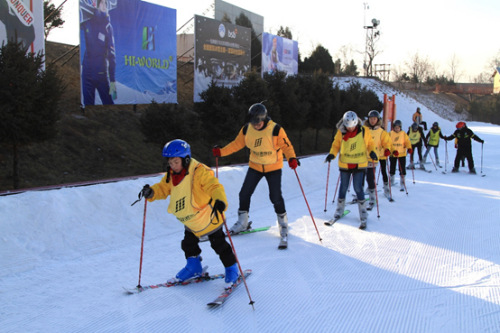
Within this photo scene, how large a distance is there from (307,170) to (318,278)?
7401 mm

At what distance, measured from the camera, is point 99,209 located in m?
6.12

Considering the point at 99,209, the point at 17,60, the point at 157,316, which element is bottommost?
the point at 157,316

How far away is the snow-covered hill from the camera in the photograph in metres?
3.41

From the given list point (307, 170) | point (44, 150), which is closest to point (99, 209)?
point (307, 170)

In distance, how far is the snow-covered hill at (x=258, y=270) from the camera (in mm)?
3408

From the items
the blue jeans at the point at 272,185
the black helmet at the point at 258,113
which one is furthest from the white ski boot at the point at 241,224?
the black helmet at the point at 258,113

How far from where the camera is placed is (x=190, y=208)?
3.70m

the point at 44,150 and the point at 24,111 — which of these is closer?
the point at 24,111

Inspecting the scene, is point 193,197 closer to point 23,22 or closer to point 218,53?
point 23,22

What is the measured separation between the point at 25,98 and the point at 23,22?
3.49 metres

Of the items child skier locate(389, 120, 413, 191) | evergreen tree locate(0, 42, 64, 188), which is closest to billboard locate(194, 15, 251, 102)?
evergreen tree locate(0, 42, 64, 188)

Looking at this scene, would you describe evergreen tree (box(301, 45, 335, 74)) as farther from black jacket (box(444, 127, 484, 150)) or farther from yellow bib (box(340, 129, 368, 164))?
yellow bib (box(340, 129, 368, 164))

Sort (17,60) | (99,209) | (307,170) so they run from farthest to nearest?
(307,170) < (17,60) < (99,209)

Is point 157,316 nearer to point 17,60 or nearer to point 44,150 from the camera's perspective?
point 17,60
